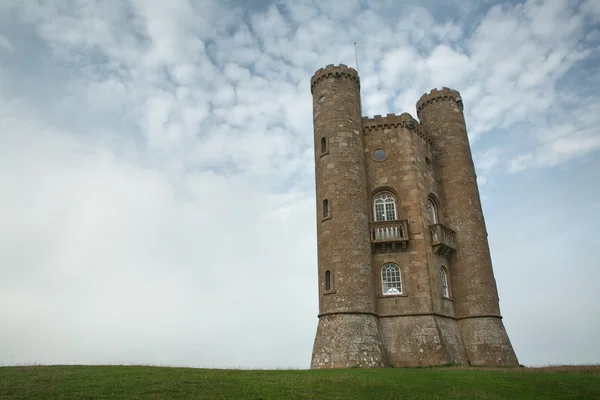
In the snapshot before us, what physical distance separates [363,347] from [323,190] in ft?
31.4

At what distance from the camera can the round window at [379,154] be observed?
3108 centimetres

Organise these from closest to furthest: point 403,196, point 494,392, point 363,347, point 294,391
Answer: point 294,391 < point 494,392 < point 363,347 < point 403,196

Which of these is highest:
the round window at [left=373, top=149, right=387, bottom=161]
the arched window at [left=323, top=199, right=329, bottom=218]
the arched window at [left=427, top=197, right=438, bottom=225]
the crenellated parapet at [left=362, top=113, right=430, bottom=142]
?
A: the crenellated parapet at [left=362, top=113, right=430, bottom=142]

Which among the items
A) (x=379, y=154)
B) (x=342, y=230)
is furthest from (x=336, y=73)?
(x=342, y=230)

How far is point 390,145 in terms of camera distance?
1230 inches

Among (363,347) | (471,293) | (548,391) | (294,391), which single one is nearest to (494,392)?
(548,391)

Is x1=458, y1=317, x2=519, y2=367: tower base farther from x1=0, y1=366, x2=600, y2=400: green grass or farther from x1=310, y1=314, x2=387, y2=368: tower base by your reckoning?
x1=0, y1=366, x2=600, y2=400: green grass

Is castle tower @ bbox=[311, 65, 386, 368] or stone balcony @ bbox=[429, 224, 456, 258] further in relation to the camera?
stone balcony @ bbox=[429, 224, 456, 258]

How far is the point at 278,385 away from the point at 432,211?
19731 millimetres

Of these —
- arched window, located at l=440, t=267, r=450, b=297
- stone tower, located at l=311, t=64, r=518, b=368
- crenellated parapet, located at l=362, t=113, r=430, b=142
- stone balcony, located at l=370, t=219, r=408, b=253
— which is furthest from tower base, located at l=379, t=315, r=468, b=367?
crenellated parapet, located at l=362, t=113, r=430, b=142

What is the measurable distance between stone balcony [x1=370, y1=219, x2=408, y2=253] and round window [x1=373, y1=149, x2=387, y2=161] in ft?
15.7

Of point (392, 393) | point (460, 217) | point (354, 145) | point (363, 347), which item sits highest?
point (354, 145)

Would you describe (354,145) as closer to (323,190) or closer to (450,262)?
(323,190)

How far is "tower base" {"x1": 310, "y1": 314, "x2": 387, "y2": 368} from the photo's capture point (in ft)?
79.2
